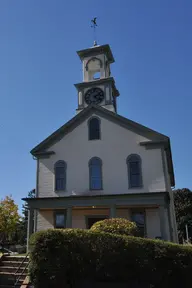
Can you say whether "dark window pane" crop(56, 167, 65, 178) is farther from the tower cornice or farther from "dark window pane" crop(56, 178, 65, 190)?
the tower cornice

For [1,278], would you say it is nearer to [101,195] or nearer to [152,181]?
[101,195]

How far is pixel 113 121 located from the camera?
64.2ft

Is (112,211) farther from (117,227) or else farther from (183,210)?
(183,210)

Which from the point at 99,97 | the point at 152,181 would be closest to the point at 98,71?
the point at 99,97

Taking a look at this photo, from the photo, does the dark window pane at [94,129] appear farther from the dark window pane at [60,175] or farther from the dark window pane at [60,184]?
the dark window pane at [60,184]

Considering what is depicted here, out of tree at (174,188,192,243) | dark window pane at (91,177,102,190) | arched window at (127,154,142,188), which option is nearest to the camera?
arched window at (127,154,142,188)

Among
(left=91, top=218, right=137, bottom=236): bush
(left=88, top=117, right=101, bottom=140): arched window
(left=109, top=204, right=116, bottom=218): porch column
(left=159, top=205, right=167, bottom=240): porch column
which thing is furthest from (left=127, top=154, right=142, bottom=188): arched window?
(left=91, top=218, right=137, bottom=236): bush

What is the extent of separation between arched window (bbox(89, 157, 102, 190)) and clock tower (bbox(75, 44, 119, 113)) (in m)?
4.90

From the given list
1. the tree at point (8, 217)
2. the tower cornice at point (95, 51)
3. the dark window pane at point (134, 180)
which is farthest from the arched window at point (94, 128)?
the tree at point (8, 217)

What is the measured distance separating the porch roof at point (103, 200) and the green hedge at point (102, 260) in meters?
6.55

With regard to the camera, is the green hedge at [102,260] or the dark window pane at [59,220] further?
the dark window pane at [59,220]

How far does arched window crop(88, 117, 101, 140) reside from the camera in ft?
64.3

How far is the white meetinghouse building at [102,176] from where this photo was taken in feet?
56.1

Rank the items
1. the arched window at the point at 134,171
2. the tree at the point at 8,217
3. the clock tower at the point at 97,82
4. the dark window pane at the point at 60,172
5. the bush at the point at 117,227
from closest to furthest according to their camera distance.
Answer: the bush at the point at 117,227 < the arched window at the point at 134,171 < the dark window pane at the point at 60,172 < the clock tower at the point at 97,82 < the tree at the point at 8,217
